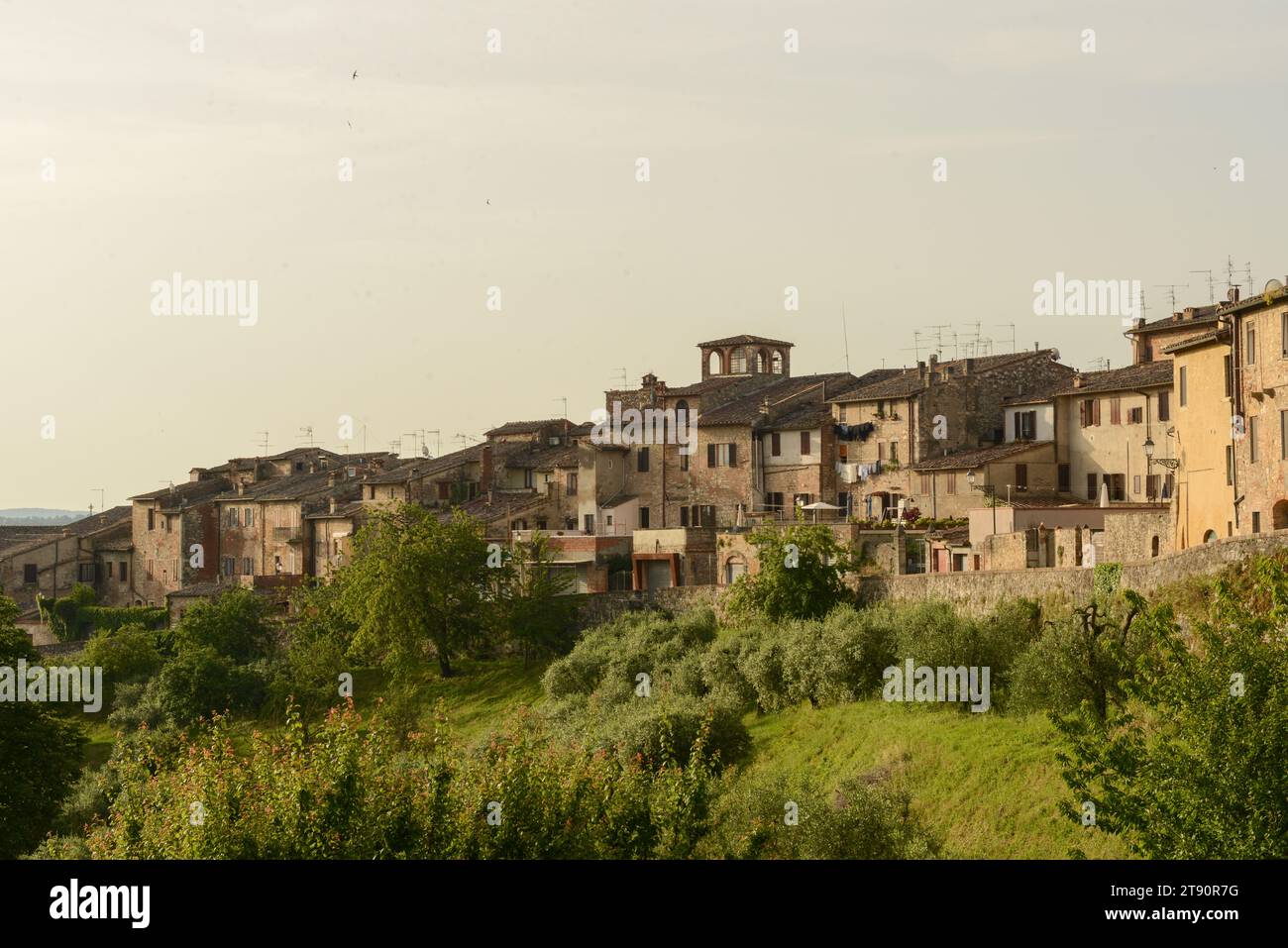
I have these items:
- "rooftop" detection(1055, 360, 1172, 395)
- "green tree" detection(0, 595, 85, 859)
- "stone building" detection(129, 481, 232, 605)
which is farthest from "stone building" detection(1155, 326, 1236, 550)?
"stone building" detection(129, 481, 232, 605)

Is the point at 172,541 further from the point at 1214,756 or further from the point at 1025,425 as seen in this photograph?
the point at 1214,756

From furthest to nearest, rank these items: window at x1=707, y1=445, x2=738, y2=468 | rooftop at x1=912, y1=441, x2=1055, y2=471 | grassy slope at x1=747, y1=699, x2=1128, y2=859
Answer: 1. window at x1=707, y1=445, x2=738, y2=468
2. rooftop at x1=912, y1=441, x2=1055, y2=471
3. grassy slope at x1=747, y1=699, x2=1128, y2=859

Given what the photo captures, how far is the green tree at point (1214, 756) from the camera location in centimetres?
1988

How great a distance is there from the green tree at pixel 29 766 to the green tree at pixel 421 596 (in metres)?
14.1

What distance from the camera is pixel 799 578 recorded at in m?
46.1

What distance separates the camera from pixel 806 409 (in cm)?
6438

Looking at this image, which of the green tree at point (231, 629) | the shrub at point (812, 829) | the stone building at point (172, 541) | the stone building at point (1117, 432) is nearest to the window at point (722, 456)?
the stone building at point (1117, 432)

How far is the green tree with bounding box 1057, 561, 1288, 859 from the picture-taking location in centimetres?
1988

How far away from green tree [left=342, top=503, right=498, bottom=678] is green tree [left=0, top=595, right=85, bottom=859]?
14.1m

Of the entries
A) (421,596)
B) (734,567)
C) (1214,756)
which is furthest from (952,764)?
(421,596)

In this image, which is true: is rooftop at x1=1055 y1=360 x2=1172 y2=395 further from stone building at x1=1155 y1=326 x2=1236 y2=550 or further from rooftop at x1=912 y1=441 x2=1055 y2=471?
stone building at x1=1155 y1=326 x2=1236 y2=550

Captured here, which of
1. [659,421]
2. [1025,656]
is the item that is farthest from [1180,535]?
[659,421]

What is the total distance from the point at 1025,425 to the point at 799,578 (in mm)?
15900

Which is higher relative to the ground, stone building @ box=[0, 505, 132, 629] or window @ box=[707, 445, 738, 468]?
window @ box=[707, 445, 738, 468]
